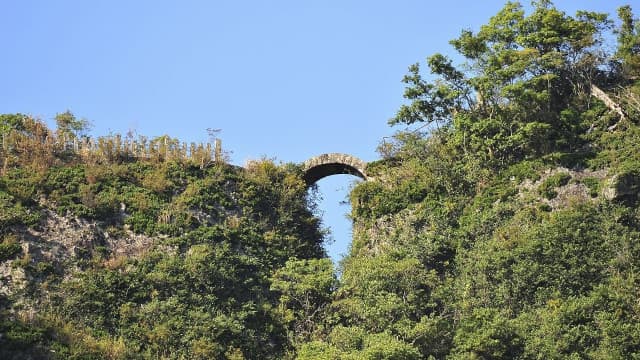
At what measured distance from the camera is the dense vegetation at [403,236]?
28219 mm

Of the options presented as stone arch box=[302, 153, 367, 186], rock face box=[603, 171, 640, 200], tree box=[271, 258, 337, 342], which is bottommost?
tree box=[271, 258, 337, 342]

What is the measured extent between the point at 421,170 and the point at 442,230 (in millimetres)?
3811

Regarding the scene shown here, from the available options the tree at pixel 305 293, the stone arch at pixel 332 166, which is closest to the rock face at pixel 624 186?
the tree at pixel 305 293

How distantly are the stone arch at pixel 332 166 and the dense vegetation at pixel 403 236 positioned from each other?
948 mm

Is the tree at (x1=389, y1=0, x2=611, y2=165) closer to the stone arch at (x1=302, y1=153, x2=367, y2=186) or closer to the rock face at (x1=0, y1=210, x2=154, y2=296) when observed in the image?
the stone arch at (x1=302, y1=153, x2=367, y2=186)

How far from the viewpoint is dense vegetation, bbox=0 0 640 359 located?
2822 centimetres

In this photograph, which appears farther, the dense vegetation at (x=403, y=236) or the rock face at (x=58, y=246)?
the rock face at (x=58, y=246)

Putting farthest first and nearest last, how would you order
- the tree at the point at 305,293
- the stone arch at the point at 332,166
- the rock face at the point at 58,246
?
the stone arch at the point at 332,166, the tree at the point at 305,293, the rock face at the point at 58,246

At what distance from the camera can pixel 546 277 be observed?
1177 inches

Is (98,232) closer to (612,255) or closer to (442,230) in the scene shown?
(442,230)

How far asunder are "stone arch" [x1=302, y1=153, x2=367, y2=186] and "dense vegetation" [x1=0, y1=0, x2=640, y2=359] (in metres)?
0.95

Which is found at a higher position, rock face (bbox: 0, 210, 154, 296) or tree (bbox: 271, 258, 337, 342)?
rock face (bbox: 0, 210, 154, 296)

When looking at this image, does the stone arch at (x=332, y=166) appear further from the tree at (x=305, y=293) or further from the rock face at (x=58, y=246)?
the rock face at (x=58, y=246)

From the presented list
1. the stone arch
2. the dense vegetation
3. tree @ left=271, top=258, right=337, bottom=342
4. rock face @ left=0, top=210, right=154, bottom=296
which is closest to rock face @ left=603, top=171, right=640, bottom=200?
the dense vegetation
